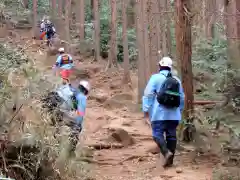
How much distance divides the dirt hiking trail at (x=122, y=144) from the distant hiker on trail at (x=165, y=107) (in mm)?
397

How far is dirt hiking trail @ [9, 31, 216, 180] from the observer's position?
7.08 metres

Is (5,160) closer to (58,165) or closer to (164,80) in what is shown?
(58,165)

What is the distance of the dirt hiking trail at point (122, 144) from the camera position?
7.08 metres

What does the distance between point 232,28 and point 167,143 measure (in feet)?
19.6

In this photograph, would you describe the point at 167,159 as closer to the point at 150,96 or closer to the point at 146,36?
the point at 150,96

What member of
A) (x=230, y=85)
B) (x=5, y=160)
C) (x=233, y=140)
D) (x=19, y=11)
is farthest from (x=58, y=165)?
(x=19, y=11)

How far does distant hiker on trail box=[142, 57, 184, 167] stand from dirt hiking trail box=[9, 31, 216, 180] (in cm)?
40

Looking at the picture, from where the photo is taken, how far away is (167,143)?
24.8 ft

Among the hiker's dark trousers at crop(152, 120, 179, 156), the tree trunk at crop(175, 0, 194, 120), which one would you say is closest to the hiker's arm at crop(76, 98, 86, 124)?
the hiker's dark trousers at crop(152, 120, 179, 156)

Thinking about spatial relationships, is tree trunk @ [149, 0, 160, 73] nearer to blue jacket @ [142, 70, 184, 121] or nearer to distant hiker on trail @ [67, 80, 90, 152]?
distant hiker on trail @ [67, 80, 90, 152]

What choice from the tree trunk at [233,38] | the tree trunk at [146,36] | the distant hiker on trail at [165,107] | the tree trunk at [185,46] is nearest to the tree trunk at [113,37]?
the tree trunk at [146,36]

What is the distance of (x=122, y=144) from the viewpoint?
34.0 ft

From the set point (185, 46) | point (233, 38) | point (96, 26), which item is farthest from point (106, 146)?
point (96, 26)

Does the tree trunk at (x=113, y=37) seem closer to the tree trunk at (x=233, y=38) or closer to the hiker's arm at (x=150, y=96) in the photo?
the tree trunk at (x=233, y=38)
